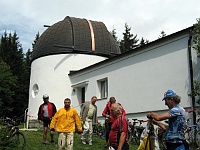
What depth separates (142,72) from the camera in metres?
15.1

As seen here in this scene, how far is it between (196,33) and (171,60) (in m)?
2.00

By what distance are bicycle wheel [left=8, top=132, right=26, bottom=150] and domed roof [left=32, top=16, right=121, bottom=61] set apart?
44.7 ft

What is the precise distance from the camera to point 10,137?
9242mm

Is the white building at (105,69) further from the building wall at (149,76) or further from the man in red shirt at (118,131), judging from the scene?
the man in red shirt at (118,131)

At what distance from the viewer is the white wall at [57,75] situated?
22594mm

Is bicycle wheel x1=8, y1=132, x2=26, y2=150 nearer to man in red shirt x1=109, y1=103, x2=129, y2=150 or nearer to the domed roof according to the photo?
man in red shirt x1=109, y1=103, x2=129, y2=150

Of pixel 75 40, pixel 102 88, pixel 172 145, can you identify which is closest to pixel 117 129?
pixel 172 145

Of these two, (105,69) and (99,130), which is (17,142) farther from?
(105,69)

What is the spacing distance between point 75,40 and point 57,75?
3.07 meters

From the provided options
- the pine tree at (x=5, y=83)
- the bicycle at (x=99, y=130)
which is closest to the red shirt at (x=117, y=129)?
the bicycle at (x=99, y=130)

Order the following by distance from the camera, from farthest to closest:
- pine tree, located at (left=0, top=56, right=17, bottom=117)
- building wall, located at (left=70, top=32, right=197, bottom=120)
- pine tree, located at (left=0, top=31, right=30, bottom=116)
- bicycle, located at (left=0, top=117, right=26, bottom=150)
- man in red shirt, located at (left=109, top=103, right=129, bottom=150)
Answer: pine tree, located at (left=0, top=31, right=30, bottom=116) → pine tree, located at (left=0, top=56, right=17, bottom=117) → building wall, located at (left=70, top=32, right=197, bottom=120) → bicycle, located at (left=0, top=117, right=26, bottom=150) → man in red shirt, located at (left=109, top=103, right=129, bottom=150)

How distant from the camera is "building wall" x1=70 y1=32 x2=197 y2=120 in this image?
13.0m

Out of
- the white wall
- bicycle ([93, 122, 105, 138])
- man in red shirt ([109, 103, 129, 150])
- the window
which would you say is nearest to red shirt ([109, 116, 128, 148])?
man in red shirt ([109, 103, 129, 150])

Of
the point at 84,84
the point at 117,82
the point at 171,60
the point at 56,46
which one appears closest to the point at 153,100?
the point at 171,60
